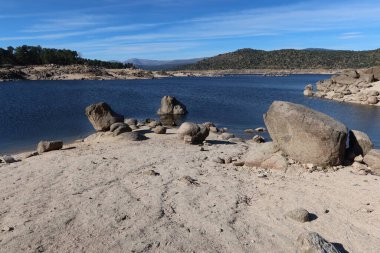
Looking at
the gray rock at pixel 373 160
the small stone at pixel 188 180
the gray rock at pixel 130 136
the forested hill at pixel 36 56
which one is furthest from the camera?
the forested hill at pixel 36 56

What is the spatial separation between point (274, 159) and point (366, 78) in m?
Result: 54.5

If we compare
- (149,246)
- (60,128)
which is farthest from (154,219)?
(60,128)

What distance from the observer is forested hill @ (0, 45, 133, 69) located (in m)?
137

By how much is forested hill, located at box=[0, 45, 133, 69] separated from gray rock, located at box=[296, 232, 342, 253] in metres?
138

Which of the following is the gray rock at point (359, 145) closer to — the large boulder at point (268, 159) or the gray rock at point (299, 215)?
the large boulder at point (268, 159)

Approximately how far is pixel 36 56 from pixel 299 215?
150783mm

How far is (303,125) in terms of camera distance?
1839 cm

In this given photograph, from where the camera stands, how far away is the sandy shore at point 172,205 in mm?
11172

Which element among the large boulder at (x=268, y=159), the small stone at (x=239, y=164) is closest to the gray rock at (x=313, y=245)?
the large boulder at (x=268, y=159)

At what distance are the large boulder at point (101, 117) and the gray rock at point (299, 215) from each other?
20.4 metres

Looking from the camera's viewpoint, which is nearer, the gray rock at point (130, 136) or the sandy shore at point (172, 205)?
the sandy shore at point (172, 205)

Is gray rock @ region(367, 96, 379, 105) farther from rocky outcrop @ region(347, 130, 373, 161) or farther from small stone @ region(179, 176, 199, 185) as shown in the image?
small stone @ region(179, 176, 199, 185)

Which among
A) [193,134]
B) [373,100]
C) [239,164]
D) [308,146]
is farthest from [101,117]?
[373,100]

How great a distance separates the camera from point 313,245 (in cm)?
1037
